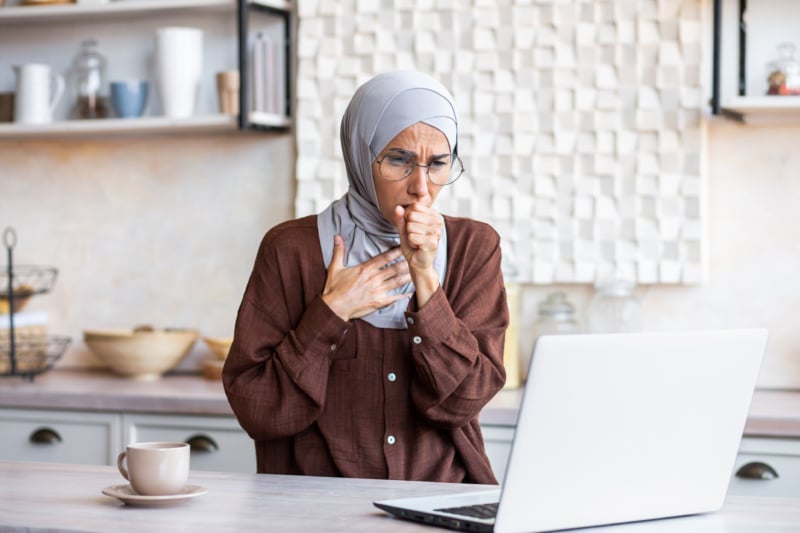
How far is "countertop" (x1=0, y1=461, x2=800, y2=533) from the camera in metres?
1.38

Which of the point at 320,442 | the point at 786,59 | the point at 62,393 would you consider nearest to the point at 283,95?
the point at 62,393

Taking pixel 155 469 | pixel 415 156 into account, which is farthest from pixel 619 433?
pixel 415 156

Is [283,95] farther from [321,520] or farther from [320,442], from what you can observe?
[321,520]

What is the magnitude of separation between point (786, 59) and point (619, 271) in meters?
0.71

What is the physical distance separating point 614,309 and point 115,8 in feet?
5.65

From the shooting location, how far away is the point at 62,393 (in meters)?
2.98

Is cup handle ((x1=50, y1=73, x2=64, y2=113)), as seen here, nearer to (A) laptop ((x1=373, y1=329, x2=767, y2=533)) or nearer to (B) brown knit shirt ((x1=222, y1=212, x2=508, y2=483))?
(B) brown knit shirt ((x1=222, y1=212, x2=508, y2=483))

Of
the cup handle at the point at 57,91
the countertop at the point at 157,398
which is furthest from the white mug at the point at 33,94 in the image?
the countertop at the point at 157,398

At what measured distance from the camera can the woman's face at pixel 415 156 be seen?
190cm

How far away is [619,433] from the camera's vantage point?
1.35 m

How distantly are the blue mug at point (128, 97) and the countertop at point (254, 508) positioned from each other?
1.80 m

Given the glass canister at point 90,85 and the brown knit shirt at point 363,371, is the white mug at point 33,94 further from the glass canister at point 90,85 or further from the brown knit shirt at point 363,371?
the brown knit shirt at point 363,371

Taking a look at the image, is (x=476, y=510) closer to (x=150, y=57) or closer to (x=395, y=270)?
(x=395, y=270)

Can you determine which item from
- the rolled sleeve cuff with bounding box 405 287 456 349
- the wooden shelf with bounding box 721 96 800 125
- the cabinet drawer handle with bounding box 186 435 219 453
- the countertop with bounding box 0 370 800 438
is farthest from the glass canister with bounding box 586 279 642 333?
the rolled sleeve cuff with bounding box 405 287 456 349
